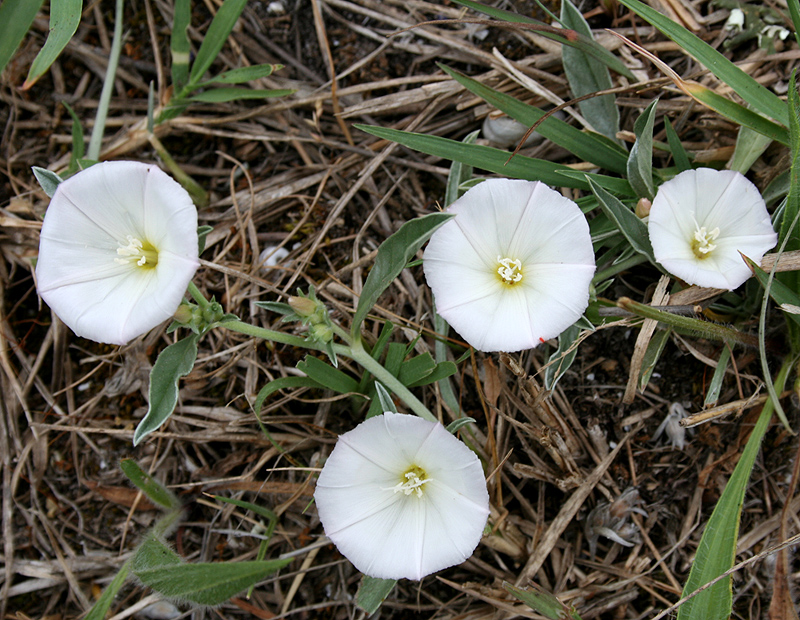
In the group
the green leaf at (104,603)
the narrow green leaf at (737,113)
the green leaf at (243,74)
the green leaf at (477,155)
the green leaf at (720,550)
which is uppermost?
the narrow green leaf at (737,113)

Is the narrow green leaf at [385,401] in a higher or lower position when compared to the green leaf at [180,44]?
lower

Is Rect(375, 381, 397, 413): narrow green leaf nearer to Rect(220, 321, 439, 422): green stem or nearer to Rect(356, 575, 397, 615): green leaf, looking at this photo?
Rect(220, 321, 439, 422): green stem

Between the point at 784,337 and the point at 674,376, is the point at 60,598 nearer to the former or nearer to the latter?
the point at 674,376

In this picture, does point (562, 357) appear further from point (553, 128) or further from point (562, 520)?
point (553, 128)

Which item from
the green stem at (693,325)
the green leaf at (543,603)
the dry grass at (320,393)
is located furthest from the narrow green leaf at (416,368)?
the green leaf at (543,603)

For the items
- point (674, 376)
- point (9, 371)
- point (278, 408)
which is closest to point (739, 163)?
point (674, 376)

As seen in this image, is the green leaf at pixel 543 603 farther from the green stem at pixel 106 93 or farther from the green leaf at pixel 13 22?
the green leaf at pixel 13 22

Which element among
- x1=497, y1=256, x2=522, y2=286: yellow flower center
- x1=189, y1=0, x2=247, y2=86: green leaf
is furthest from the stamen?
x1=189, y1=0, x2=247, y2=86: green leaf
